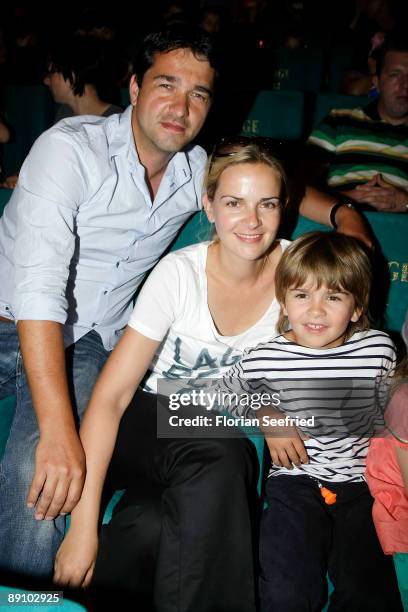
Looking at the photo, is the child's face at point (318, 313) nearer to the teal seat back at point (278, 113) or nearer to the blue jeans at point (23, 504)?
the blue jeans at point (23, 504)

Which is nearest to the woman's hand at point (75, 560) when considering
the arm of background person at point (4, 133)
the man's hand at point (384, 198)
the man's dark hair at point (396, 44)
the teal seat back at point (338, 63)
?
the man's hand at point (384, 198)

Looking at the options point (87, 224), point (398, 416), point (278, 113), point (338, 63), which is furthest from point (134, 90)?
point (338, 63)

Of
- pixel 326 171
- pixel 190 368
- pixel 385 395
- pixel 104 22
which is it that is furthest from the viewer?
pixel 104 22

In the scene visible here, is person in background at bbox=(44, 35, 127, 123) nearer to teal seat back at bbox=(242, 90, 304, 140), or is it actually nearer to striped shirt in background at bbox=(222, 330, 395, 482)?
teal seat back at bbox=(242, 90, 304, 140)

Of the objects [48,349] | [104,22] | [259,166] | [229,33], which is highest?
[229,33]

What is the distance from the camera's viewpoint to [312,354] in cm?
111

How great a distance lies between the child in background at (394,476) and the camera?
0.96 m

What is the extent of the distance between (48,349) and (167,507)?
0.38m

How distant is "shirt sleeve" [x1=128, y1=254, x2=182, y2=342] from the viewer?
108 centimetres

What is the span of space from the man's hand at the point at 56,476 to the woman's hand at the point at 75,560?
2.2 inches

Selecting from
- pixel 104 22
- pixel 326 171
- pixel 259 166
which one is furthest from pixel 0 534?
pixel 104 22

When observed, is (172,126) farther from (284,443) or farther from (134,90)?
(284,443)

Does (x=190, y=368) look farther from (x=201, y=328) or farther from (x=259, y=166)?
(x=259, y=166)

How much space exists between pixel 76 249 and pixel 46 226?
0.18 m
